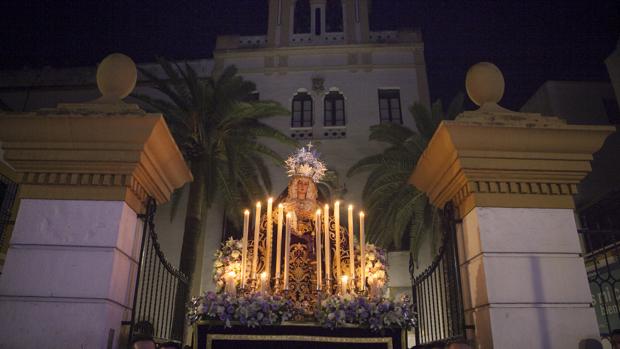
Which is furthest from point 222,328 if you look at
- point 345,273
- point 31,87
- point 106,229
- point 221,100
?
point 31,87

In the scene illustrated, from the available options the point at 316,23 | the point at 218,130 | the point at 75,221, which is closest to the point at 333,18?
the point at 316,23

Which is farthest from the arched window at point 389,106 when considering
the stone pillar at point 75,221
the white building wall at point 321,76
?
the stone pillar at point 75,221

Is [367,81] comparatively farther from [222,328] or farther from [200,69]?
[222,328]

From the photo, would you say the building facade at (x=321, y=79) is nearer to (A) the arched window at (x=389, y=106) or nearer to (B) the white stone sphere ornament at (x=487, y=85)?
(A) the arched window at (x=389, y=106)

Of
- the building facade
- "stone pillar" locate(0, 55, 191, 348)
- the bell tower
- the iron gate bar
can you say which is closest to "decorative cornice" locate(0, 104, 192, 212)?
"stone pillar" locate(0, 55, 191, 348)

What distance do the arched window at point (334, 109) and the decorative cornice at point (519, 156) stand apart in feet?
51.6

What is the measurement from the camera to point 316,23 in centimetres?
2244

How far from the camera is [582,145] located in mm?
4266

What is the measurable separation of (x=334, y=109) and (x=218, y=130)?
6944 mm

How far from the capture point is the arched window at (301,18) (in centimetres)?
2231

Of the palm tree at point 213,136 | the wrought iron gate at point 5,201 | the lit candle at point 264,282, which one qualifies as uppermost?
the palm tree at point 213,136

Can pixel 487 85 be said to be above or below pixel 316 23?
below

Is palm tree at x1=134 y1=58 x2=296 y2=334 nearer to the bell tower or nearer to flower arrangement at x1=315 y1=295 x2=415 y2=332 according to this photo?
the bell tower

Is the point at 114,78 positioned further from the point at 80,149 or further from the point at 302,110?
the point at 302,110
